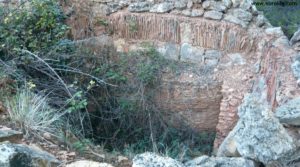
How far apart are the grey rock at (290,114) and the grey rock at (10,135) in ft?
6.54

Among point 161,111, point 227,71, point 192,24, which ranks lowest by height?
point 161,111

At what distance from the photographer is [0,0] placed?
260 inches

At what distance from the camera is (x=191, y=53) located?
257 inches

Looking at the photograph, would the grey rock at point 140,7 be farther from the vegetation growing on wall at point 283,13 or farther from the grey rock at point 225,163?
the grey rock at point 225,163

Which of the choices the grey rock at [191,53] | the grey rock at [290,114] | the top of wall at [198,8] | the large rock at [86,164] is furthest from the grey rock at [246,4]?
the large rock at [86,164]

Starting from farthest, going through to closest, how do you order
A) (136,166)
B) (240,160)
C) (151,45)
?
(151,45), (240,160), (136,166)

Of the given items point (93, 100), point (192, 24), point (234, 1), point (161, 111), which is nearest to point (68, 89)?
point (93, 100)

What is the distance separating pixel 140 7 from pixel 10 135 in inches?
114

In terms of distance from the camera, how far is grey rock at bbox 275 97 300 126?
161 inches

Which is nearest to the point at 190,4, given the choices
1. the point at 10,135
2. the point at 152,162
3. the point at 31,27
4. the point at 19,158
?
the point at 31,27

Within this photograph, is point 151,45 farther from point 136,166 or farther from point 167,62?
point 136,166

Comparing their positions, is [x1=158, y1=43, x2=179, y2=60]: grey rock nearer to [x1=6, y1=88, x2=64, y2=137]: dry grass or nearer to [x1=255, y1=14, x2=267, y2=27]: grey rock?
[x1=255, y1=14, x2=267, y2=27]: grey rock

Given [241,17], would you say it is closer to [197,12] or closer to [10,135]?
[197,12]

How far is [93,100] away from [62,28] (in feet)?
2.87
